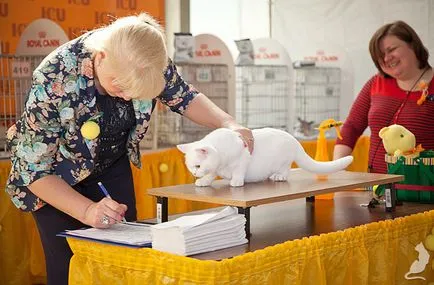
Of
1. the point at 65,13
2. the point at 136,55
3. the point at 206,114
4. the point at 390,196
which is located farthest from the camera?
the point at 65,13

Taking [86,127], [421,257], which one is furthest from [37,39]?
[421,257]

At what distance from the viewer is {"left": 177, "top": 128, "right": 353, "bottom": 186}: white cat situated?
6.84ft

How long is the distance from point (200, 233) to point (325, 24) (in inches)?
130

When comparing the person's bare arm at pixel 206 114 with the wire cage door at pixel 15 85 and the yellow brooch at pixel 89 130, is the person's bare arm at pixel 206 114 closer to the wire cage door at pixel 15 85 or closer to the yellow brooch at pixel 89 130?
the yellow brooch at pixel 89 130

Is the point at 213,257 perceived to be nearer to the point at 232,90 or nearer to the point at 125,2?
the point at 232,90

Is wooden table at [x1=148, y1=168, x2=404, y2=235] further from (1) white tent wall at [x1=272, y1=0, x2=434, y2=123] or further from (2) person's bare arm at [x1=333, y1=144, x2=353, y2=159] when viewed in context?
(1) white tent wall at [x1=272, y1=0, x2=434, y2=123]

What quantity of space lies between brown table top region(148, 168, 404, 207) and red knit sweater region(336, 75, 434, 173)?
2.94ft

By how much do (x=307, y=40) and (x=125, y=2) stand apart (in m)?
1.19

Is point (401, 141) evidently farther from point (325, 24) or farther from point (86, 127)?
point (325, 24)

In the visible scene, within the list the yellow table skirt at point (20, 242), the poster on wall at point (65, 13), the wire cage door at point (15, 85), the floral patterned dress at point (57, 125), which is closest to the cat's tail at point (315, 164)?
the floral patterned dress at point (57, 125)

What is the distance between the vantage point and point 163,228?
1.76 meters

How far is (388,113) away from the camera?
3.36 meters

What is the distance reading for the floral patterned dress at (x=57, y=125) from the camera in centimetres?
193

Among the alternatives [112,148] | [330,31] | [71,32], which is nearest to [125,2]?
[71,32]
